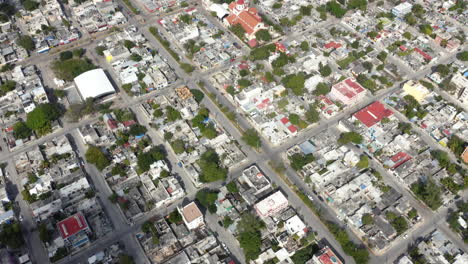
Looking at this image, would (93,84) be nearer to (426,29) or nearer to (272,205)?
(272,205)

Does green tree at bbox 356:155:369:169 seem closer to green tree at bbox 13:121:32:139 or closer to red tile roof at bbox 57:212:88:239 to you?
red tile roof at bbox 57:212:88:239

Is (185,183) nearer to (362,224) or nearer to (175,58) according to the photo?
(362,224)

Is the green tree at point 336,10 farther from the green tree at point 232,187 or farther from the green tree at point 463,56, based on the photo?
the green tree at point 232,187

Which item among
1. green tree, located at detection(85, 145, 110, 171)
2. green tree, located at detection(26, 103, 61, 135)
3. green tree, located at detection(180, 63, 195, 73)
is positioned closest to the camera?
green tree, located at detection(85, 145, 110, 171)

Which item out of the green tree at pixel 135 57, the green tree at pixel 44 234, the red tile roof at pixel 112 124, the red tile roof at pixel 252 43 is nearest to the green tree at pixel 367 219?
the red tile roof at pixel 112 124

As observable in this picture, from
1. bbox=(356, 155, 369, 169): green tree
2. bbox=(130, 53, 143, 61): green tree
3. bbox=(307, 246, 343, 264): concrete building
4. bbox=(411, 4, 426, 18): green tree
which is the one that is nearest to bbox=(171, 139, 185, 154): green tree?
bbox=(130, 53, 143, 61): green tree

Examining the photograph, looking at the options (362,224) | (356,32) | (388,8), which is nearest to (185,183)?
(362,224)
